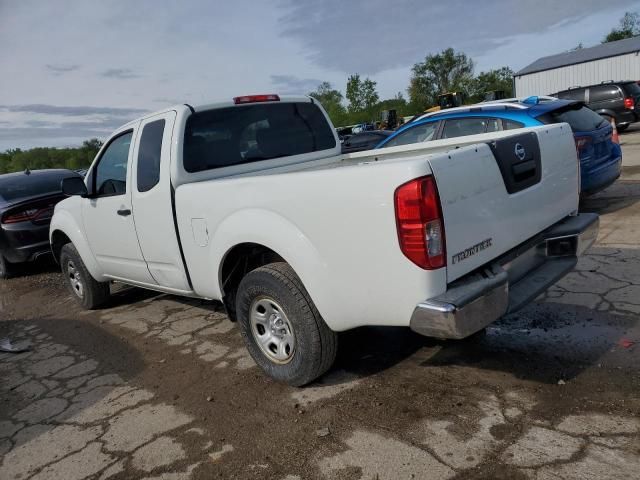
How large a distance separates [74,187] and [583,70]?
141 ft

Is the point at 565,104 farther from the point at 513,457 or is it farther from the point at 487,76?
the point at 487,76

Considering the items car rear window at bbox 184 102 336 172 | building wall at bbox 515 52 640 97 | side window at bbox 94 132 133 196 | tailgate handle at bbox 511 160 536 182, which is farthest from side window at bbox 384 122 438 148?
building wall at bbox 515 52 640 97

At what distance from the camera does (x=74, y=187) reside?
4801 millimetres

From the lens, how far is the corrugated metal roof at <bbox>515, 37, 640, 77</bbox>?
3831cm

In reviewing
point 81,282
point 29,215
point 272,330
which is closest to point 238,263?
point 272,330

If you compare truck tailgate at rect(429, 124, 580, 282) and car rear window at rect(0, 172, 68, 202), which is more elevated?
car rear window at rect(0, 172, 68, 202)

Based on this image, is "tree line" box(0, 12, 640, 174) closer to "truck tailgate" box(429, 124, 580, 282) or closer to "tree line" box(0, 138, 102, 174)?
"tree line" box(0, 138, 102, 174)

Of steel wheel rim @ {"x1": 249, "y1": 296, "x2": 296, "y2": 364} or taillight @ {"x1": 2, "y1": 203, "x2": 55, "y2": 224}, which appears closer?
steel wheel rim @ {"x1": 249, "y1": 296, "x2": 296, "y2": 364}

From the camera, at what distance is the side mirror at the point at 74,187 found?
475cm

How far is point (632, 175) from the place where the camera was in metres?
9.30

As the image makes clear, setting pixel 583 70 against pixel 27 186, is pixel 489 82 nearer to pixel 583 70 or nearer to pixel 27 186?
pixel 583 70

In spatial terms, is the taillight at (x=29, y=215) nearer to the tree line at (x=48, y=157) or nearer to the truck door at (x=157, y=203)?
the truck door at (x=157, y=203)

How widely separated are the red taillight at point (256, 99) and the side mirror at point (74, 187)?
178 cm

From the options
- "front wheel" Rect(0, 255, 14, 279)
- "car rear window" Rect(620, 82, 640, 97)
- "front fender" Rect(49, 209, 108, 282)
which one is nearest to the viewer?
"front fender" Rect(49, 209, 108, 282)
